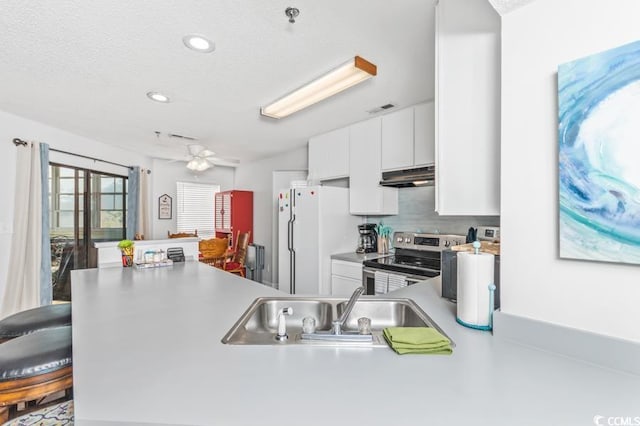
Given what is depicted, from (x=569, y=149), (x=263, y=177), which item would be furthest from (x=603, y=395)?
(x=263, y=177)

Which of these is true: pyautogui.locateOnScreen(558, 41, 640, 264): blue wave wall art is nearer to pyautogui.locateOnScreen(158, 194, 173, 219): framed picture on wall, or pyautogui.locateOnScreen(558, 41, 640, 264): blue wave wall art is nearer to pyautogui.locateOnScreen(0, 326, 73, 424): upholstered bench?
pyautogui.locateOnScreen(0, 326, 73, 424): upholstered bench

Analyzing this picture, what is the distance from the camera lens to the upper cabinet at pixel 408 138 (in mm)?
2654

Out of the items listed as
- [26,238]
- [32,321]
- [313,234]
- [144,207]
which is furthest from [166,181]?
[32,321]

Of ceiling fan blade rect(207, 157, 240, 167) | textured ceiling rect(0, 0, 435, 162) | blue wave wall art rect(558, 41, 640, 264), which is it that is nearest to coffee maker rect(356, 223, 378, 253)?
textured ceiling rect(0, 0, 435, 162)

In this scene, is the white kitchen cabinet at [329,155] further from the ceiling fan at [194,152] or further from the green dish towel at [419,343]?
the green dish towel at [419,343]

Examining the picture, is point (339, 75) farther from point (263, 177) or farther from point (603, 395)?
point (263, 177)

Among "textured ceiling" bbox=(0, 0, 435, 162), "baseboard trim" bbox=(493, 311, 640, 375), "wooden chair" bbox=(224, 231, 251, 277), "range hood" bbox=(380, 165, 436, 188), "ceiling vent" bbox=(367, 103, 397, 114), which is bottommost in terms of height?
"wooden chair" bbox=(224, 231, 251, 277)

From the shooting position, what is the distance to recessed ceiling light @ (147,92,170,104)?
99.0 inches

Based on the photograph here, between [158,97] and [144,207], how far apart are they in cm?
314

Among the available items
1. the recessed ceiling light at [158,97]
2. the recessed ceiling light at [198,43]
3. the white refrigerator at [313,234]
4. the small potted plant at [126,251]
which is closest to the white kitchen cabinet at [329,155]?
the white refrigerator at [313,234]

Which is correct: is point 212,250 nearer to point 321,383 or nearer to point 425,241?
point 425,241

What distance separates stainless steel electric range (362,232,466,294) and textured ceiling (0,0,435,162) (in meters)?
1.36

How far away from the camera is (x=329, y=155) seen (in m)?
3.65

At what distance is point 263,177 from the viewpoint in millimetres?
5457
